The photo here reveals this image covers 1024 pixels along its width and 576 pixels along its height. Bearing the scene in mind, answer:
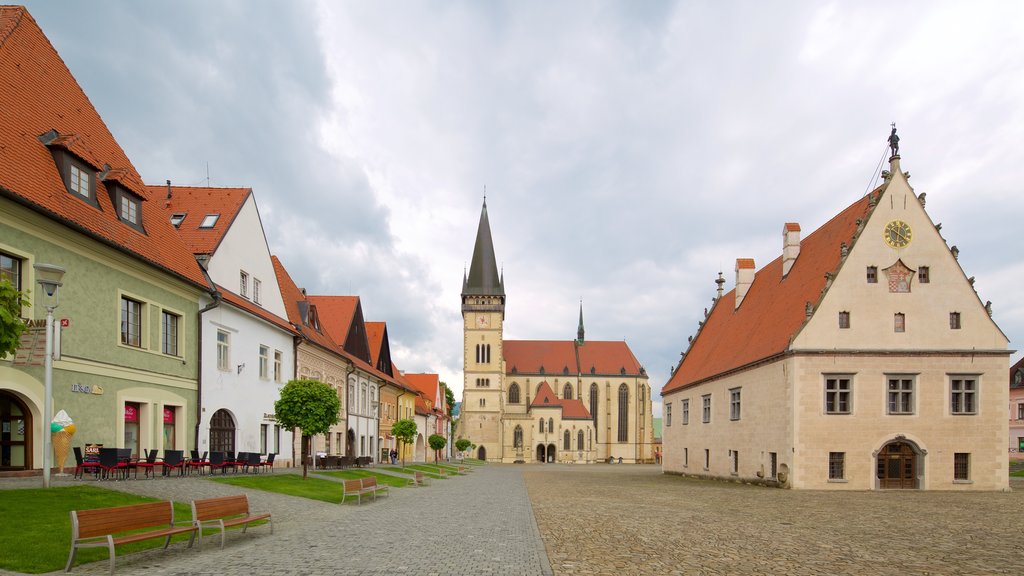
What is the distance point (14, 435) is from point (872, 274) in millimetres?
31011

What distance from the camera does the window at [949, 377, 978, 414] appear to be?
3150cm

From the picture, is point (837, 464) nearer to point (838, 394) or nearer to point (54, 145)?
point (838, 394)

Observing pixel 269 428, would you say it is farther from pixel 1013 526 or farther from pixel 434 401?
pixel 434 401

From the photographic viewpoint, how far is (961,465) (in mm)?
31266

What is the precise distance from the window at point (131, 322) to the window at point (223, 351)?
5.23 metres

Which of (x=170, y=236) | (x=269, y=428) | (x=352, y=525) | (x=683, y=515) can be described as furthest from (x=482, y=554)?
(x=269, y=428)

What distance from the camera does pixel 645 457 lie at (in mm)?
111875

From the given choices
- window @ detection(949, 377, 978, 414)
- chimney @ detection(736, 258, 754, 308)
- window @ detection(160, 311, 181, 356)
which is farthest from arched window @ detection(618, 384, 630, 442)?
window @ detection(160, 311, 181, 356)

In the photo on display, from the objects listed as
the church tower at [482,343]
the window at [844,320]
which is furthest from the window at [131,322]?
the church tower at [482,343]

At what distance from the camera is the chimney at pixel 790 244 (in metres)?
39.1

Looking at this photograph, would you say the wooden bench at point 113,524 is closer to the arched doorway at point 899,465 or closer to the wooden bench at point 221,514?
the wooden bench at point 221,514

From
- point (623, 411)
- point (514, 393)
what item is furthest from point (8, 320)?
point (623, 411)

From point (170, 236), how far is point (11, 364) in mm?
9268

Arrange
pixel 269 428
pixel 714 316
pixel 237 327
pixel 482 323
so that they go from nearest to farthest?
1. pixel 237 327
2. pixel 269 428
3. pixel 714 316
4. pixel 482 323
